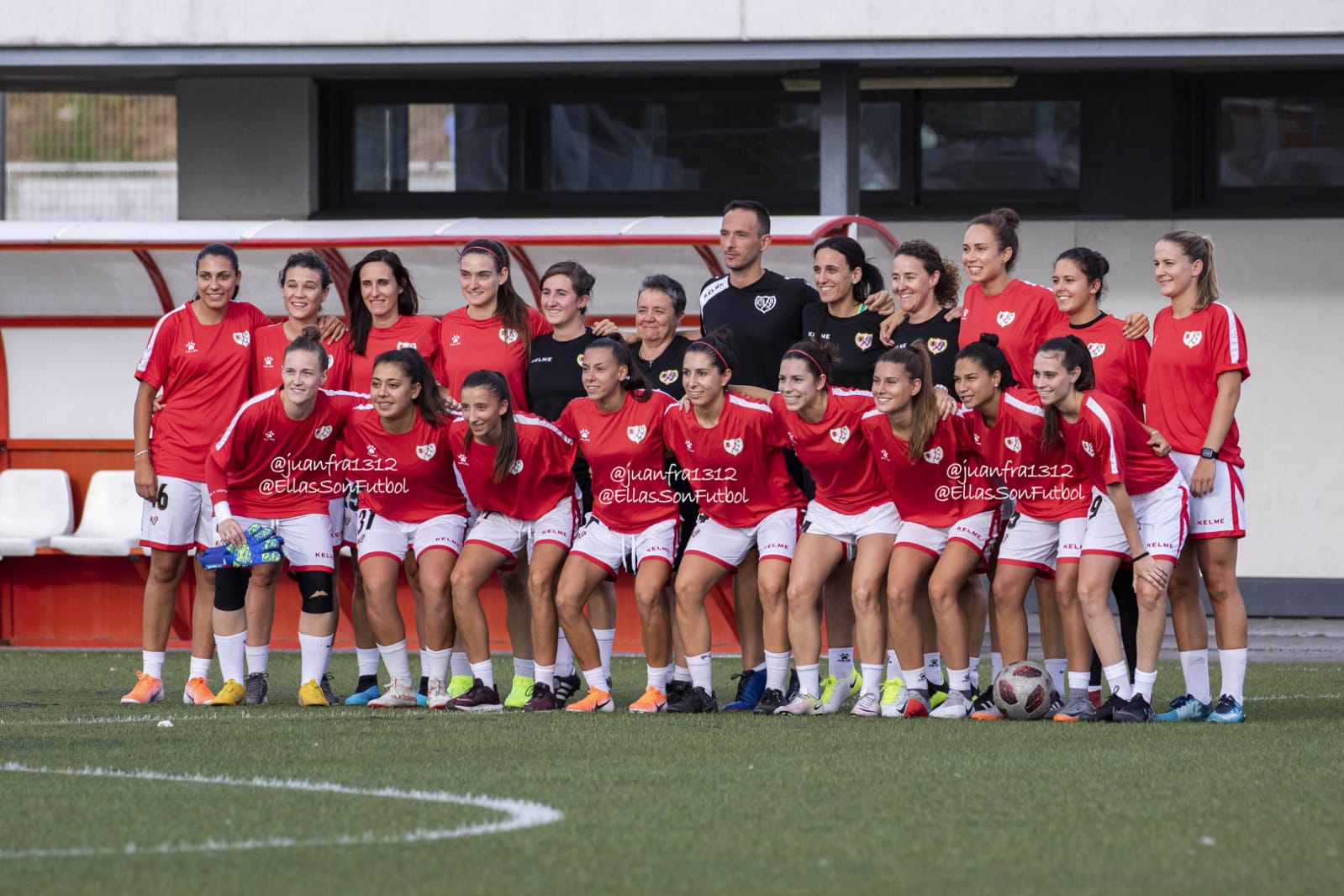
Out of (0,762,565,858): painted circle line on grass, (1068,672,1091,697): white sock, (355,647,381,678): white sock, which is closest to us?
(0,762,565,858): painted circle line on grass

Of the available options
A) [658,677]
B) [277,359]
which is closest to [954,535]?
[658,677]

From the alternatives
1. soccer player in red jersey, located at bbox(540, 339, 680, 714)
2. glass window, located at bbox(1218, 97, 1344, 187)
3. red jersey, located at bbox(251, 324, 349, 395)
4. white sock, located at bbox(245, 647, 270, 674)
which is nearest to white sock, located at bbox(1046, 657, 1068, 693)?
soccer player in red jersey, located at bbox(540, 339, 680, 714)

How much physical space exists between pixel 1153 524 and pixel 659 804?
9.41ft

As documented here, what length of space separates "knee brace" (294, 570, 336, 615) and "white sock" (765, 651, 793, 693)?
185 cm

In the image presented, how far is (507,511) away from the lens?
791 centimetres

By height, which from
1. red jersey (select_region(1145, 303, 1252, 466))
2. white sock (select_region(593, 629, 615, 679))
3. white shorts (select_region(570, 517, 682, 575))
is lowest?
white sock (select_region(593, 629, 615, 679))

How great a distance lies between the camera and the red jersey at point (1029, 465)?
722 cm

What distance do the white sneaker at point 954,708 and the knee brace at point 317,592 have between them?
252cm

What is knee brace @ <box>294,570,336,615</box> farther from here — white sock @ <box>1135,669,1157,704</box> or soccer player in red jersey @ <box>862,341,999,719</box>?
white sock @ <box>1135,669,1157,704</box>

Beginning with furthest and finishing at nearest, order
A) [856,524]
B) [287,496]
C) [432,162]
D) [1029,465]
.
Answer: [432,162] < [287,496] < [856,524] < [1029,465]

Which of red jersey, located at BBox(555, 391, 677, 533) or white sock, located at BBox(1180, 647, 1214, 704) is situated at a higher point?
red jersey, located at BBox(555, 391, 677, 533)

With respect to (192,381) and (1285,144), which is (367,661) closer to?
(192,381)

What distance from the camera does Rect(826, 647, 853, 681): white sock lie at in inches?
304

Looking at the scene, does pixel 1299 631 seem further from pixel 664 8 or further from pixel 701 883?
pixel 701 883
